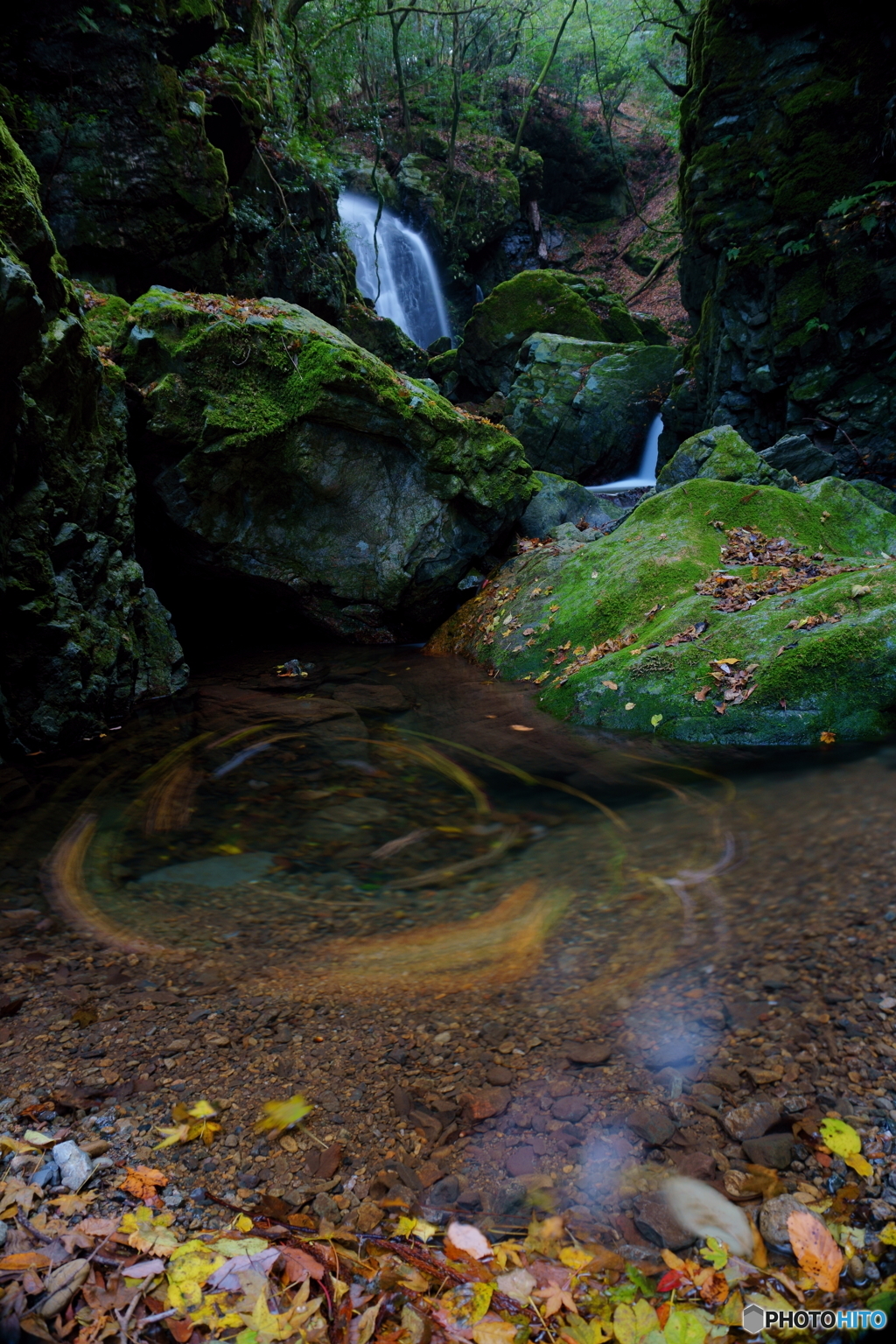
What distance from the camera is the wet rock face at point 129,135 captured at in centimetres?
823

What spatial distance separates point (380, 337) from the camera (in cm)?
1692

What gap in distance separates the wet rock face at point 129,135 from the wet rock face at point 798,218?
30.9 ft

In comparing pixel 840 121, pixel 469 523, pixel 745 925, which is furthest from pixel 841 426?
pixel 745 925

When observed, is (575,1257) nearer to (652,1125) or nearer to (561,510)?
(652,1125)

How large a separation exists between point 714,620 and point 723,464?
4.71 metres

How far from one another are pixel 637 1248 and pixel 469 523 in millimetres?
8214

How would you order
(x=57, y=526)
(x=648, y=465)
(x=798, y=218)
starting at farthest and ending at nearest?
(x=648, y=465) → (x=798, y=218) → (x=57, y=526)

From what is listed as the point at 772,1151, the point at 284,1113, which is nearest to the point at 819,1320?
the point at 772,1151

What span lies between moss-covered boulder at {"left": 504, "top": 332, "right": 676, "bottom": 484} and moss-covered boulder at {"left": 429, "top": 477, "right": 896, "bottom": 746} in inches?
333

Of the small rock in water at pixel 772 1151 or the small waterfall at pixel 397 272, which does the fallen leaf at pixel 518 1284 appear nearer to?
the small rock in water at pixel 772 1151

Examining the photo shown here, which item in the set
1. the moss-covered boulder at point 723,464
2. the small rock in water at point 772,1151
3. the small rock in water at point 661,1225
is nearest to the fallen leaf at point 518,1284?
the small rock in water at point 661,1225

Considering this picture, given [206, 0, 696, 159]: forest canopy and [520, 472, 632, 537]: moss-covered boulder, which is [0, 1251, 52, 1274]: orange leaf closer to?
[520, 472, 632, 537]: moss-covered boulder

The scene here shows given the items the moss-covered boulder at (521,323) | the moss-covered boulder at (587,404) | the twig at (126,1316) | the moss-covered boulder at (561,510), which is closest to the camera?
the twig at (126,1316)

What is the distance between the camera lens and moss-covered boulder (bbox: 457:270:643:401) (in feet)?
61.6
